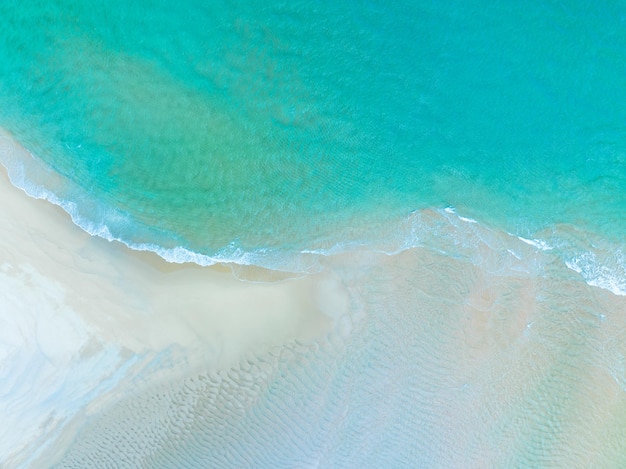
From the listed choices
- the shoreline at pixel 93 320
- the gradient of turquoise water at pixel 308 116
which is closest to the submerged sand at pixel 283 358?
the shoreline at pixel 93 320

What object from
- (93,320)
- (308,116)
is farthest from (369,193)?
(93,320)

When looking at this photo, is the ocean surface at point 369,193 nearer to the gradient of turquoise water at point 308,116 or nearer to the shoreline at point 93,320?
the gradient of turquoise water at point 308,116

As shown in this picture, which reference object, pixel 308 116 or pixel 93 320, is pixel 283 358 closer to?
pixel 93 320

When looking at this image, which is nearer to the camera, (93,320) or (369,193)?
(93,320)

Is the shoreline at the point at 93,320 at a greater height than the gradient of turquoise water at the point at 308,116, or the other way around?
the gradient of turquoise water at the point at 308,116

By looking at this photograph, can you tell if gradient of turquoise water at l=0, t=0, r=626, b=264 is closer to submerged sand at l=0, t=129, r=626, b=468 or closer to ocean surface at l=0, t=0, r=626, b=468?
ocean surface at l=0, t=0, r=626, b=468

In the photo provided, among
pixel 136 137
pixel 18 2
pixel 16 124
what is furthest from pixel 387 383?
pixel 18 2
